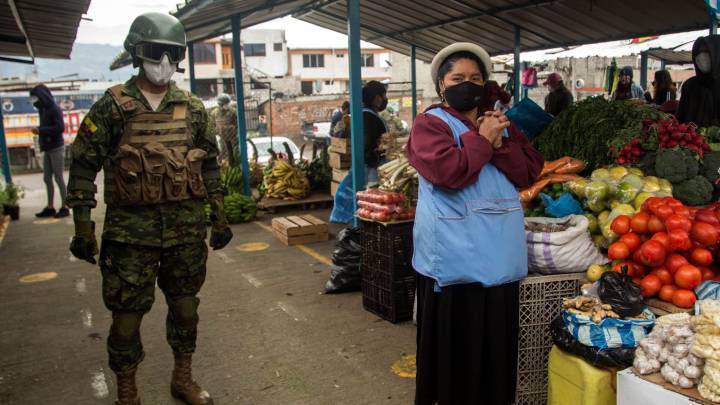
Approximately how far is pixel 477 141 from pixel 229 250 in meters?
5.86

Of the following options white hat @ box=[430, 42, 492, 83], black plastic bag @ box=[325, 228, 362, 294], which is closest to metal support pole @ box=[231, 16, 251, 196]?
black plastic bag @ box=[325, 228, 362, 294]

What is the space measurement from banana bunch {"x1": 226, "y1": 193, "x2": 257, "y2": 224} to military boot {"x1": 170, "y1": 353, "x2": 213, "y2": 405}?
5989 millimetres

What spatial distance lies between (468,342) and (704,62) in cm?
348

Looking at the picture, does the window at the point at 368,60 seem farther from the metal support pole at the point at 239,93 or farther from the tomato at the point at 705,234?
the tomato at the point at 705,234

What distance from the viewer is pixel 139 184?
340 centimetres

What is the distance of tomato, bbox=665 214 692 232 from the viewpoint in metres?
3.14

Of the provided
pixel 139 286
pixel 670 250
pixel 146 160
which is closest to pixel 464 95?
pixel 670 250

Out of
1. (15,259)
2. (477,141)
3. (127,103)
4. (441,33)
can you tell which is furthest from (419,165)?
(441,33)

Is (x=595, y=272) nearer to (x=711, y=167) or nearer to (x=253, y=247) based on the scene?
(x=711, y=167)

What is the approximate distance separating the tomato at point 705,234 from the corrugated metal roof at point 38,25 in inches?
257

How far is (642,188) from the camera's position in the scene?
3.77 metres

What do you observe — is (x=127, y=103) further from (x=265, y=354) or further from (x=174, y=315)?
(x=265, y=354)

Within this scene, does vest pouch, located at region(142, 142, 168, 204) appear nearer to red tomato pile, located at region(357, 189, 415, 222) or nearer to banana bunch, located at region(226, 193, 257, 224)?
red tomato pile, located at region(357, 189, 415, 222)

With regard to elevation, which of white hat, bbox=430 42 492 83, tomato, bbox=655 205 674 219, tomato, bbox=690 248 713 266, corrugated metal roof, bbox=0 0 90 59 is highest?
corrugated metal roof, bbox=0 0 90 59
